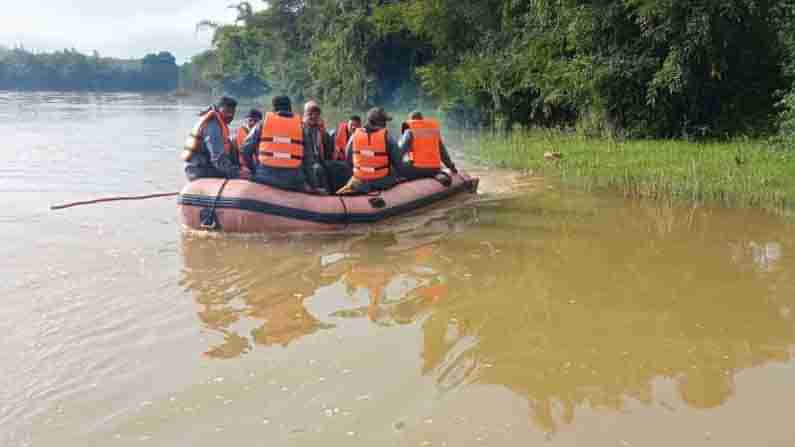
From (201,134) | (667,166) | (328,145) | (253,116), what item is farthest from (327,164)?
(667,166)

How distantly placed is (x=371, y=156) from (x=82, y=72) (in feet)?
253

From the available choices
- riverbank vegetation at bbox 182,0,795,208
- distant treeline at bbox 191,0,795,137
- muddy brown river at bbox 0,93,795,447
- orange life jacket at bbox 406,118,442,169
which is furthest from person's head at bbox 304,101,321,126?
distant treeline at bbox 191,0,795,137

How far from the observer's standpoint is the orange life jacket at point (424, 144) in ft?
28.5

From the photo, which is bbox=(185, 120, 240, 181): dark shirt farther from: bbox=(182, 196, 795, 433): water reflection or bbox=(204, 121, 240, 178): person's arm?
bbox=(182, 196, 795, 433): water reflection

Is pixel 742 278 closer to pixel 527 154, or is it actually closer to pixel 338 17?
pixel 527 154

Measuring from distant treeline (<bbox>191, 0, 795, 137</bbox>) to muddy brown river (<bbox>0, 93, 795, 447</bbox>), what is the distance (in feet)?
20.8

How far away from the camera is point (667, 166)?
414 inches

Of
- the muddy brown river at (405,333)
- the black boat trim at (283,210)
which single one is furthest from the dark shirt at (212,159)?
the muddy brown river at (405,333)

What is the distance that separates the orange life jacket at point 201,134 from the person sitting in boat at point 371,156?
1.34 metres

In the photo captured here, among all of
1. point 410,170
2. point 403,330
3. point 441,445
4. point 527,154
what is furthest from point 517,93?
point 441,445

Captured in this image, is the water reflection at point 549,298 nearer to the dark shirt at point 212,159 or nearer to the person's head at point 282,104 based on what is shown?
the dark shirt at point 212,159

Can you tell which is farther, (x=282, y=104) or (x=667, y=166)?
(x=667, y=166)

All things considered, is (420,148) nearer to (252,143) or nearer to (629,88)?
(252,143)

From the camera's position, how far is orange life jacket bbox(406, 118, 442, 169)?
8.69 meters
